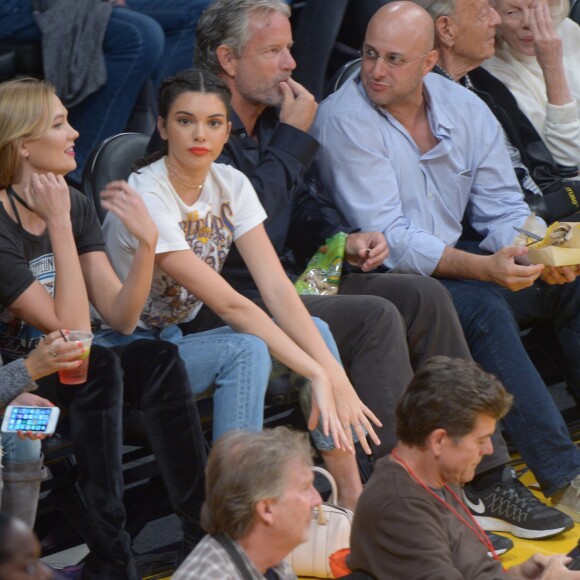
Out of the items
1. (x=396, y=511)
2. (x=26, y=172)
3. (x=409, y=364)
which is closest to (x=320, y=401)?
(x=409, y=364)

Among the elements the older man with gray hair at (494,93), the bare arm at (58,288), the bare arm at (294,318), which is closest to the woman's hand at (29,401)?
the bare arm at (58,288)

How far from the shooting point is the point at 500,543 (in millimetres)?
3908

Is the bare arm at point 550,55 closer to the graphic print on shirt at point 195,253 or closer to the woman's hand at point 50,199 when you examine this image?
the graphic print on shirt at point 195,253

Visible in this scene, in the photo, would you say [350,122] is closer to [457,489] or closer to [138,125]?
[138,125]

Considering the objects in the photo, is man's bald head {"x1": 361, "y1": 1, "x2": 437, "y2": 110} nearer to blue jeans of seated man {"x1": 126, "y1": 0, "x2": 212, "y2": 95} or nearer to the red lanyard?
blue jeans of seated man {"x1": 126, "y1": 0, "x2": 212, "y2": 95}

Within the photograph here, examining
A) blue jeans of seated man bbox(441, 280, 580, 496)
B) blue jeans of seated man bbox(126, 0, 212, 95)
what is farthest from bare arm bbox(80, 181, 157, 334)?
blue jeans of seated man bbox(126, 0, 212, 95)

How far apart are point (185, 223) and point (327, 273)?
23.7 inches

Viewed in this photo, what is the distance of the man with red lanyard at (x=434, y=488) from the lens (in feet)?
9.63

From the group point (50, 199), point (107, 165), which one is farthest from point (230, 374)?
point (107, 165)

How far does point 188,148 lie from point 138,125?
1463 millimetres

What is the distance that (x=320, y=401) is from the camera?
12.1 feet

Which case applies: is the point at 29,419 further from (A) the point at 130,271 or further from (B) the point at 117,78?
(B) the point at 117,78

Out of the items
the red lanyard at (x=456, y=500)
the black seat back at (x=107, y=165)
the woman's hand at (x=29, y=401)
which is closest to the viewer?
the red lanyard at (x=456, y=500)

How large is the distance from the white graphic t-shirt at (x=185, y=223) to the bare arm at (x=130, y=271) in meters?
0.12
